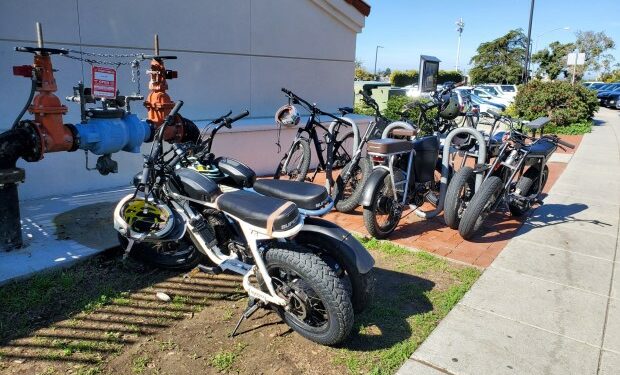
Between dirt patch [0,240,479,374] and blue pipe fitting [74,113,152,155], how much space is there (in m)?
1.07

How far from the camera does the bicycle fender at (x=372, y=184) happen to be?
439 cm

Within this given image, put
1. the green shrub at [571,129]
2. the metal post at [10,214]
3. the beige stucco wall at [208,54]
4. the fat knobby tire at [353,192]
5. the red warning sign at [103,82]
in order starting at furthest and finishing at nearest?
the green shrub at [571,129]
the fat knobby tire at [353,192]
the beige stucco wall at [208,54]
the red warning sign at [103,82]
the metal post at [10,214]

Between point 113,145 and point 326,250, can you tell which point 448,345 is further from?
point 113,145

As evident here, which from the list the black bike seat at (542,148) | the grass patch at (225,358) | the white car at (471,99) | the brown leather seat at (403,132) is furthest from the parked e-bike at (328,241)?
the white car at (471,99)

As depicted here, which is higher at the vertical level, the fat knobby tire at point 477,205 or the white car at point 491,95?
the white car at point 491,95

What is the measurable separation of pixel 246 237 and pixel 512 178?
3.48 meters

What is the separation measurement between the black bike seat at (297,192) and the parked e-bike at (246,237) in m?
0.17

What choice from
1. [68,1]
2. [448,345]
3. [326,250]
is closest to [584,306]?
[448,345]

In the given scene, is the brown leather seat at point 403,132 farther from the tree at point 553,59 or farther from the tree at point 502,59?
the tree at point 553,59

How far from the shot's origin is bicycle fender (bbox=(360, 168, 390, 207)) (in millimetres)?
4387

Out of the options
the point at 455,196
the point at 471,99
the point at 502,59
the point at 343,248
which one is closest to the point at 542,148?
the point at 455,196

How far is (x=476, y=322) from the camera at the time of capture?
126 inches

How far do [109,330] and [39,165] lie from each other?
3108 mm

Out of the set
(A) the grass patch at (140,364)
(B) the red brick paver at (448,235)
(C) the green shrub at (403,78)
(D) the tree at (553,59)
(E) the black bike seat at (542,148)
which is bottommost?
(A) the grass patch at (140,364)
